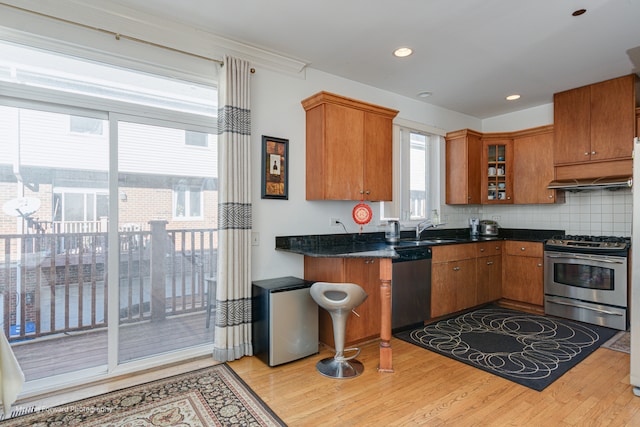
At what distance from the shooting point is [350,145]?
341 cm

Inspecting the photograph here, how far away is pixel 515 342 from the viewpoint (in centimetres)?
331

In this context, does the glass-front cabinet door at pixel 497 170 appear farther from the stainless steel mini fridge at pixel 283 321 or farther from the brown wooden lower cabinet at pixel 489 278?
the stainless steel mini fridge at pixel 283 321

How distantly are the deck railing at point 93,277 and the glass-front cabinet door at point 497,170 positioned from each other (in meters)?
4.00

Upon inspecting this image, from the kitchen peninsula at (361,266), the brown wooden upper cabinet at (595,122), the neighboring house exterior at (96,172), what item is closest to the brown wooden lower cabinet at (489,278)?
the brown wooden upper cabinet at (595,122)

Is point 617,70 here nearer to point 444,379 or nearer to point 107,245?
point 444,379

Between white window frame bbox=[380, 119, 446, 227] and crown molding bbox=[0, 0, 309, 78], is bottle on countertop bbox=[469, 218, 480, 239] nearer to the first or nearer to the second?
white window frame bbox=[380, 119, 446, 227]

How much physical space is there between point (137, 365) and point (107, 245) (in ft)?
3.26

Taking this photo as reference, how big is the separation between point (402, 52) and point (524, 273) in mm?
3267

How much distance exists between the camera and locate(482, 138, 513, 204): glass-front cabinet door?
4.95 m

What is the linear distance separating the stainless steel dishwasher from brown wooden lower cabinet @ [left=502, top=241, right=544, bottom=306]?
5.26 feet

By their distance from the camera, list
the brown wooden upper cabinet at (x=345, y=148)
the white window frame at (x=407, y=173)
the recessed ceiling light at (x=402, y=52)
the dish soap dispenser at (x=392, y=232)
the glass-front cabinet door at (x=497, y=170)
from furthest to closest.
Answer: the glass-front cabinet door at (x=497, y=170), the white window frame at (x=407, y=173), the dish soap dispenser at (x=392, y=232), the brown wooden upper cabinet at (x=345, y=148), the recessed ceiling light at (x=402, y=52)

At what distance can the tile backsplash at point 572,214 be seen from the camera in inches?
165

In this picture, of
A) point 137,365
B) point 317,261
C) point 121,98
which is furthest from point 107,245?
point 317,261

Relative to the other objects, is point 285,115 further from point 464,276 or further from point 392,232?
point 464,276
